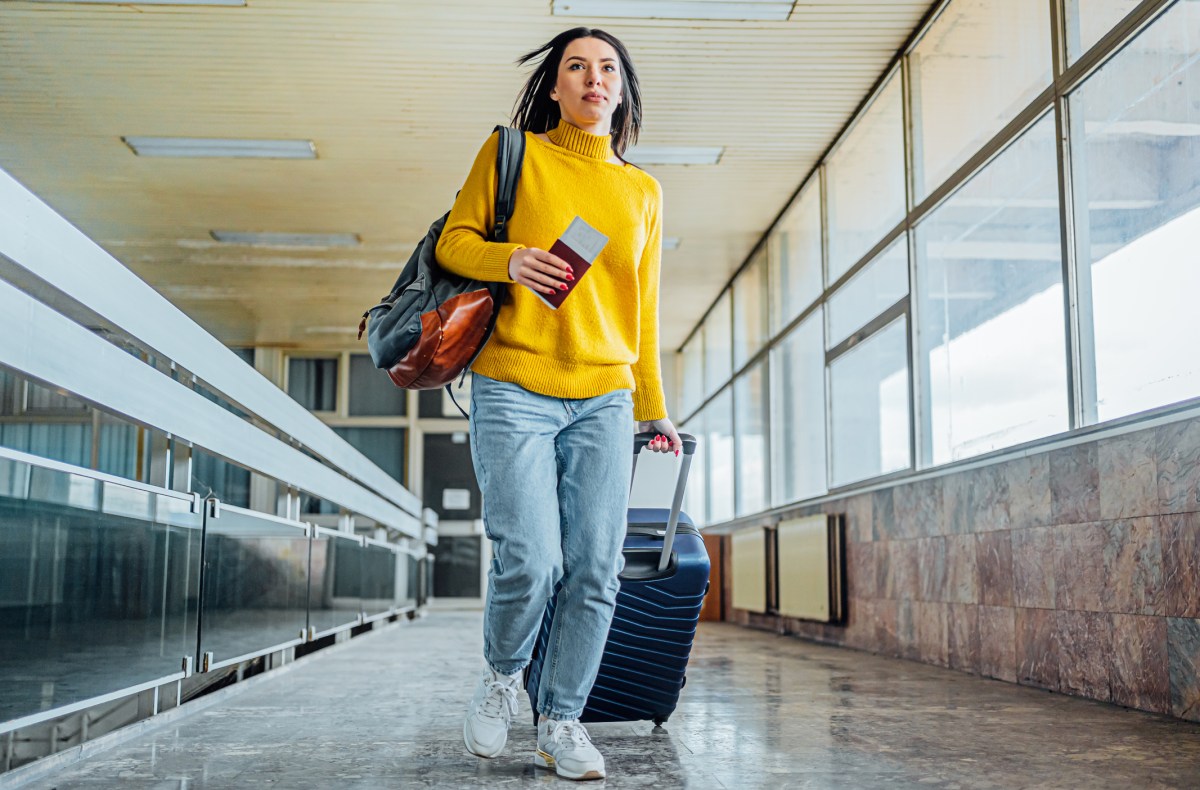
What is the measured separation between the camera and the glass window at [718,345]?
11805 millimetres

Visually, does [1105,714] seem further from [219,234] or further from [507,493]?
[219,234]

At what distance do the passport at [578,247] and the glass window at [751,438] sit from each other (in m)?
8.13

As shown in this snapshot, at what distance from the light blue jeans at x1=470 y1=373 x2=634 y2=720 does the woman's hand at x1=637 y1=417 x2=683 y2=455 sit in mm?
210

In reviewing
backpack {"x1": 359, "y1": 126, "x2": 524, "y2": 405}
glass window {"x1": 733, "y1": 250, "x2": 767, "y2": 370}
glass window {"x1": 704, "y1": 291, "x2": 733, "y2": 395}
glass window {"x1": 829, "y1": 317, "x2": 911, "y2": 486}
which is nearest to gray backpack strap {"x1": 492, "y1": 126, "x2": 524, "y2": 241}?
backpack {"x1": 359, "y1": 126, "x2": 524, "y2": 405}

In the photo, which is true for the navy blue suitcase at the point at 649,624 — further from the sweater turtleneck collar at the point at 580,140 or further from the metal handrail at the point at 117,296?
the metal handrail at the point at 117,296

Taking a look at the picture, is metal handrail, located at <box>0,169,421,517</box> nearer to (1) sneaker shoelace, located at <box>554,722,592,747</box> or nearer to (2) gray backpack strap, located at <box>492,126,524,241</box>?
(2) gray backpack strap, located at <box>492,126,524,241</box>

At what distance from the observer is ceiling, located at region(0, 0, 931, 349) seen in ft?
20.0

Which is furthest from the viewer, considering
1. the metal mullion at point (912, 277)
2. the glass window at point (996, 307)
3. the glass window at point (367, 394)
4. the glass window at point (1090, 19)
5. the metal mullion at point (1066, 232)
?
the glass window at point (367, 394)

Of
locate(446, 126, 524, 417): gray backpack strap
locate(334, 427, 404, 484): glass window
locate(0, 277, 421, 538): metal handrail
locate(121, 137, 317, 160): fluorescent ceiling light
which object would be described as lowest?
locate(0, 277, 421, 538): metal handrail

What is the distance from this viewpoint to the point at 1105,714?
11.1ft

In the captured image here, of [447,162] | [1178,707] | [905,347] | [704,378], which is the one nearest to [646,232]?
[1178,707]

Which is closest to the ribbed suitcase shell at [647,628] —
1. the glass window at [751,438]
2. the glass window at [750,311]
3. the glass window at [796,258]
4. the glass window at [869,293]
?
the glass window at [869,293]

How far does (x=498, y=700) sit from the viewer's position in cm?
221

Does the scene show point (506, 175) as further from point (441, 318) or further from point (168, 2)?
point (168, 2)
